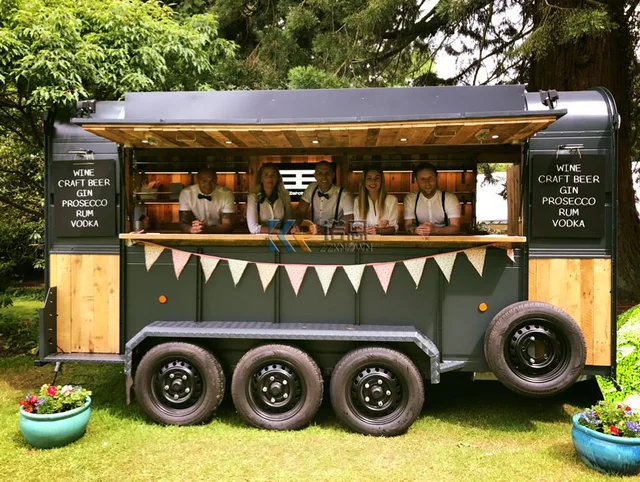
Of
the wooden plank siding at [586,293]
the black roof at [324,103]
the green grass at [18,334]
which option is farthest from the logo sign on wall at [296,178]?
the green grass at [18,334]

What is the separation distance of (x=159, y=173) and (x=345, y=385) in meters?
4.38

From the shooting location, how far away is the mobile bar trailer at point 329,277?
14.4ft

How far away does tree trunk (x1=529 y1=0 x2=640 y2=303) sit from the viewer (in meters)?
7.39

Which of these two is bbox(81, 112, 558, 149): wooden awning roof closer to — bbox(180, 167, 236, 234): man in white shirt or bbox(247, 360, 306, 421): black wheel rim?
bbox(180, 167, 236, 234): man in white shirt

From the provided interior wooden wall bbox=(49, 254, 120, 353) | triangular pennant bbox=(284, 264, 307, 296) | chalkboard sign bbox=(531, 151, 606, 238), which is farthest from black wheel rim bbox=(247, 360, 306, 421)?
chalkboard sign bbox=(531, 151, 606, 238)

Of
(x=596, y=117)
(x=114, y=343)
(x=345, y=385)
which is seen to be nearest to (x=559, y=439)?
(x=345, y=385)

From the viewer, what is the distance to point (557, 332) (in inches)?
171

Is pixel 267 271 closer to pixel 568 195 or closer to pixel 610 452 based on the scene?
pixel 568 195

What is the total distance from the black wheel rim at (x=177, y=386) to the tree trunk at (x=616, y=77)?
6136 millimetres

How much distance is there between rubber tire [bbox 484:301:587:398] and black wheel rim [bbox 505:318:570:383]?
0.04 metres

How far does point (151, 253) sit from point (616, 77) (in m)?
7.53

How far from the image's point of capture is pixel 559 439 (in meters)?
4.38

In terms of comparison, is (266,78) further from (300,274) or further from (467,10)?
(300,274)

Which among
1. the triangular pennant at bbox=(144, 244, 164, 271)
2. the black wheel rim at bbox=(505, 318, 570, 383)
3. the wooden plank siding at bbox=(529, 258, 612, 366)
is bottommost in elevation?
the black wheel rim at bbox=(505, 318, 570, 383)
